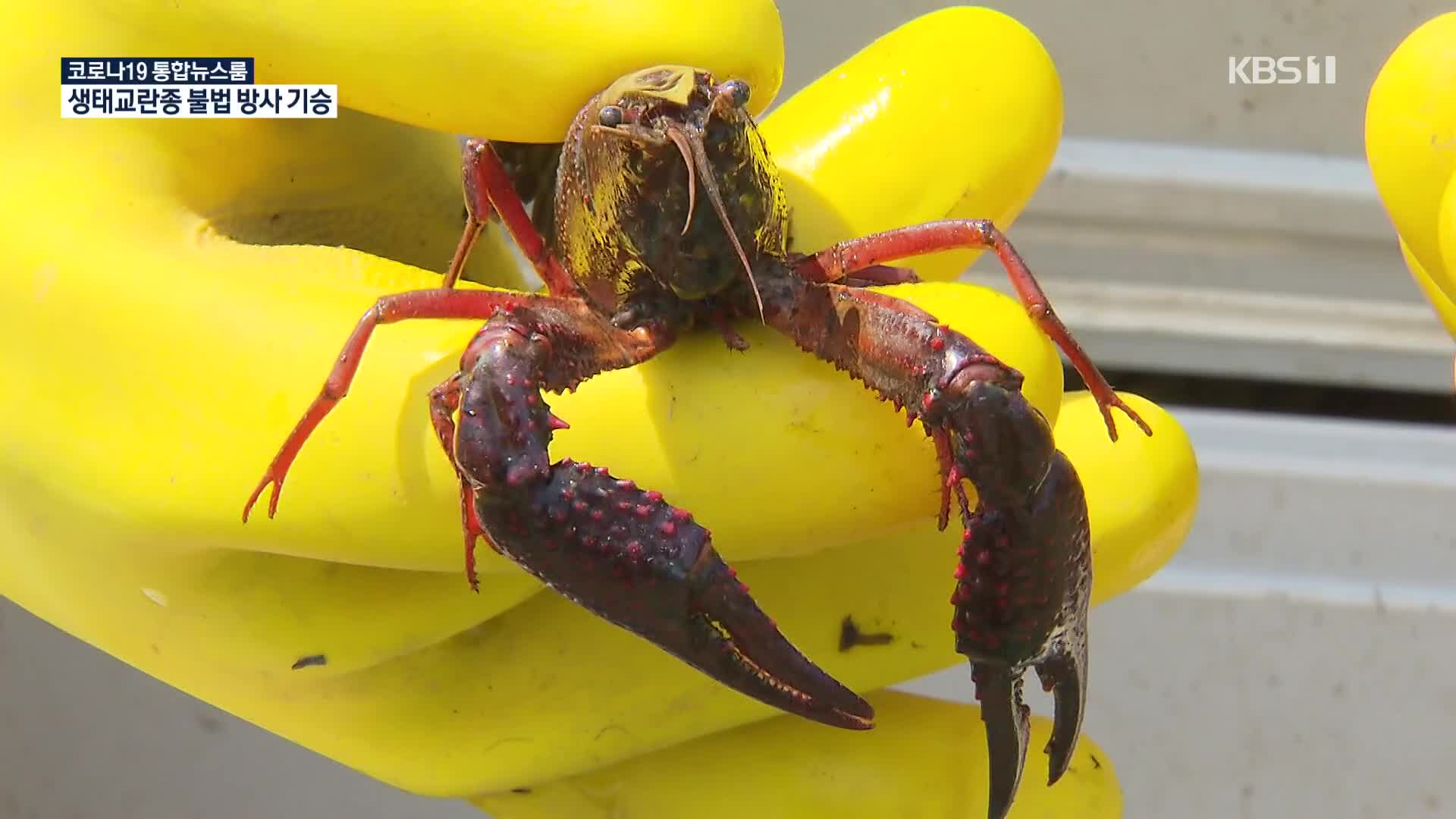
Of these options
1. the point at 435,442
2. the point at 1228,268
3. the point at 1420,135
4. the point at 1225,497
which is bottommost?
the point at 1225,497

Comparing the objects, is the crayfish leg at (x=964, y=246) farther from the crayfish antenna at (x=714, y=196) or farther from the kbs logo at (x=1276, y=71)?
the kbs logo at (x=1276, y=71)

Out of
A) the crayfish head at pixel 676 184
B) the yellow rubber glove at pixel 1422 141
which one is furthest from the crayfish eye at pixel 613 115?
the yellow rubber glove at pixel 1422 141

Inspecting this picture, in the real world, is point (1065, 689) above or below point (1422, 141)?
below

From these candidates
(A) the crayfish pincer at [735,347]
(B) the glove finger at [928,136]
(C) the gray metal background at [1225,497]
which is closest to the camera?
(A) the crayfish pincer at [735,347]

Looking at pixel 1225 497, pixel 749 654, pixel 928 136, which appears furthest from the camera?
pixel 1225 497

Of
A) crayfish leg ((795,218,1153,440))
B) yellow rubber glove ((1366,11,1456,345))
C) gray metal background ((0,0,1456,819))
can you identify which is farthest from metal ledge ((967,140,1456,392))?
crayfish leg ((795,218,1153,440))

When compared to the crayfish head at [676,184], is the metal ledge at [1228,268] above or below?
below

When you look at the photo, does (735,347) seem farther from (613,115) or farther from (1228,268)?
(1228,268)

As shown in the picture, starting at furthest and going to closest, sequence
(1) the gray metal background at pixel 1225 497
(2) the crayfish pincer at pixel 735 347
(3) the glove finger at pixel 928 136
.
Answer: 1. (1) the gray metal background at pixel 1225 497
2. (3) the glove finger at pixel 928 136
3. (2) the crayfish pincer at pixel 735 347

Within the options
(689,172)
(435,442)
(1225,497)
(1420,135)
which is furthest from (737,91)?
(1225,497)
